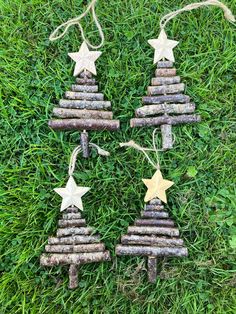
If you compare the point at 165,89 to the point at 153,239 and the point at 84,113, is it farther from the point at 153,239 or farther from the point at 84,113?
the point at 153,239

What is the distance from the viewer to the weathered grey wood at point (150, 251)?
267cm

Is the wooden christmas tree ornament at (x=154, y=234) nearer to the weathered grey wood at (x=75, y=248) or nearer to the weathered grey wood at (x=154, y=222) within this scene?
the weathered grey wood at (x=154, y=222)

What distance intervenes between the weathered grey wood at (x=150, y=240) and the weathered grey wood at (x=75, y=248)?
0.17 meters

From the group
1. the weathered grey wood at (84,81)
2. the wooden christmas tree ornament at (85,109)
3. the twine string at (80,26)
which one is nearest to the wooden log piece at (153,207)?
the wooden christmas tree ornament at (85,109)

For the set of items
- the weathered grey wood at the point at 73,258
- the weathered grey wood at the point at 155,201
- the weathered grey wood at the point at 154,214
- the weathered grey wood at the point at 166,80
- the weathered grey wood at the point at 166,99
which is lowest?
the weathered grey wood at the point at 73,258

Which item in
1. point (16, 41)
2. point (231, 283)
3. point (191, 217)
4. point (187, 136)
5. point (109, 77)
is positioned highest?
point (16, 41)

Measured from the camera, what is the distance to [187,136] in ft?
9.37

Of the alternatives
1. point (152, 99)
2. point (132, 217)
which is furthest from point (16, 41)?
point (132, 217)

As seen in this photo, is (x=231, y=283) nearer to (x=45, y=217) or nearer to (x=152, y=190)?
(x=152, y=190)

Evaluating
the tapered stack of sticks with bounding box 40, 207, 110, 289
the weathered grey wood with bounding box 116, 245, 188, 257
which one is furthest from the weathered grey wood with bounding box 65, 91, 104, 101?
the weathered grey wood with bounding box 116, 245, 188, 257

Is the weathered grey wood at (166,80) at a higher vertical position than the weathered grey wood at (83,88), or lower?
higher

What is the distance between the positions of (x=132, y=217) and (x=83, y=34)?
1322 mm

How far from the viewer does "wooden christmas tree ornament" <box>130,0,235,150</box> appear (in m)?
2.79

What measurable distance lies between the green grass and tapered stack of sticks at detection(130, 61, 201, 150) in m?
0.09
